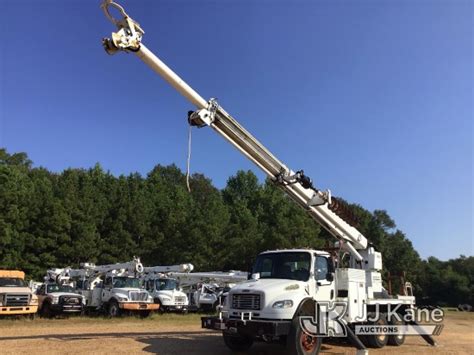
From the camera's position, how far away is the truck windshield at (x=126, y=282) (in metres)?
25.7

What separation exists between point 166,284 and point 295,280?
705 inches

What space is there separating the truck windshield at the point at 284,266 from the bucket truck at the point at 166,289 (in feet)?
51.4

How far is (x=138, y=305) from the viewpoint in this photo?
79.5ft

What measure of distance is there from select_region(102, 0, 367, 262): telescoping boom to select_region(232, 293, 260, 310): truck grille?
3.52 meters

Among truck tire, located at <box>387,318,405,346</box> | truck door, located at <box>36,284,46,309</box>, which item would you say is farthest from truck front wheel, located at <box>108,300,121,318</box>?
truck tire, located at <box>387,318,405,346</box>

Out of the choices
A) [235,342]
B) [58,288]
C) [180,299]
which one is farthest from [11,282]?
[235,342]

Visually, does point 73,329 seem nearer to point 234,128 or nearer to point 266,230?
point 234,128

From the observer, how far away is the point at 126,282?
25.9 m

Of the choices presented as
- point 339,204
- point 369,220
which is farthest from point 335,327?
point 369,220

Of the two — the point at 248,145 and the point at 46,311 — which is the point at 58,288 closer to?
the point at 46,311

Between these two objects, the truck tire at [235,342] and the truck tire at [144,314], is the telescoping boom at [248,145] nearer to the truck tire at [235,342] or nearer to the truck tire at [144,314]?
the truck tire at [235,342]

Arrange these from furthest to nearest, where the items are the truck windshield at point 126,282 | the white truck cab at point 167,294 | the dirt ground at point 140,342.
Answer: the white truck cab at point 167,294 → the truck windshield at point 126,282 → the dirt ground at point 140,342

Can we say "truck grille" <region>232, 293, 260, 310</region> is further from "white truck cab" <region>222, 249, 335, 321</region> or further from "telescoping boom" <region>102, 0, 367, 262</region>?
"telescoping boom" <region>102, 0, 367, 262</region>

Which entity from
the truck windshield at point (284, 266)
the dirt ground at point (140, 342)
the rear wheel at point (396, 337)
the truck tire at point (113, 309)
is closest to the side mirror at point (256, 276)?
the truck windshield at point (284, 266)
